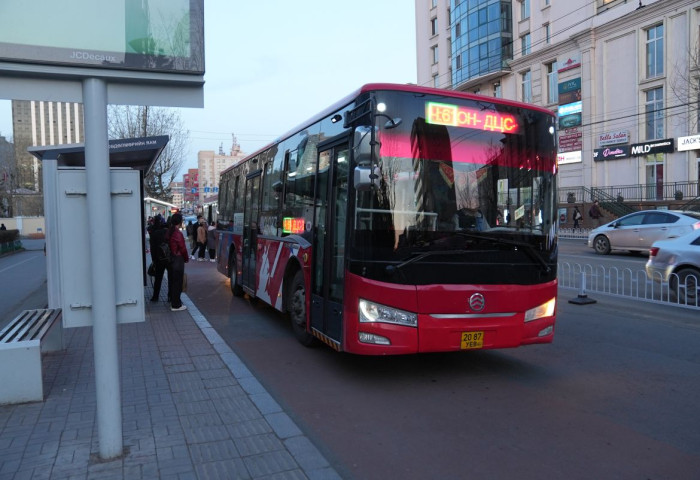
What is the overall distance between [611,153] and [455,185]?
34954mm

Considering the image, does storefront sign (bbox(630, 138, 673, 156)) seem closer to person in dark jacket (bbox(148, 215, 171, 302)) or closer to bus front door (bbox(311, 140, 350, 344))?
person in dark jacket (bbox(148, 215, 171, 302))

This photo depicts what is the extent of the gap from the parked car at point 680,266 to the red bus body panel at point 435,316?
606cm

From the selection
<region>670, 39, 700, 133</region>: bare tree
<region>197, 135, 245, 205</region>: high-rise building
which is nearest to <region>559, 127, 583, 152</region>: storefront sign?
<region>670, 39, 700, 133</region>: bare tree

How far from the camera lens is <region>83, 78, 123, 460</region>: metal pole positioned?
3.64 m

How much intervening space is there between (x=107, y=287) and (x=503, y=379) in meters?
4.33

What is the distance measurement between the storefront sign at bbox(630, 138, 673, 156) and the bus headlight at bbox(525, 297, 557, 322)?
102 ft

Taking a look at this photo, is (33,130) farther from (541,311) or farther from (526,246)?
(541,311)

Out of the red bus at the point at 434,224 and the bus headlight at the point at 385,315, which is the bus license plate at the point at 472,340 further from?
the bus headlight at the point at 385,315

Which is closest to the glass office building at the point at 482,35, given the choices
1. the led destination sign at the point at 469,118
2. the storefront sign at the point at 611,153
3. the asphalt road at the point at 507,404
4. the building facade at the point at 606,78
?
the building facade at the point at 606,78

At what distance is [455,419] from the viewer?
15.9 feet

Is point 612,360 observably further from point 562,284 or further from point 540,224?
point 562,284

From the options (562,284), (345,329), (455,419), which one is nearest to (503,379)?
(455,419)

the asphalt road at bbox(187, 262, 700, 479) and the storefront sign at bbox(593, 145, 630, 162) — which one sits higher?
the storefront sign at bbox(593, 145, 630, 162)

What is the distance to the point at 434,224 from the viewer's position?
5.51 meters
